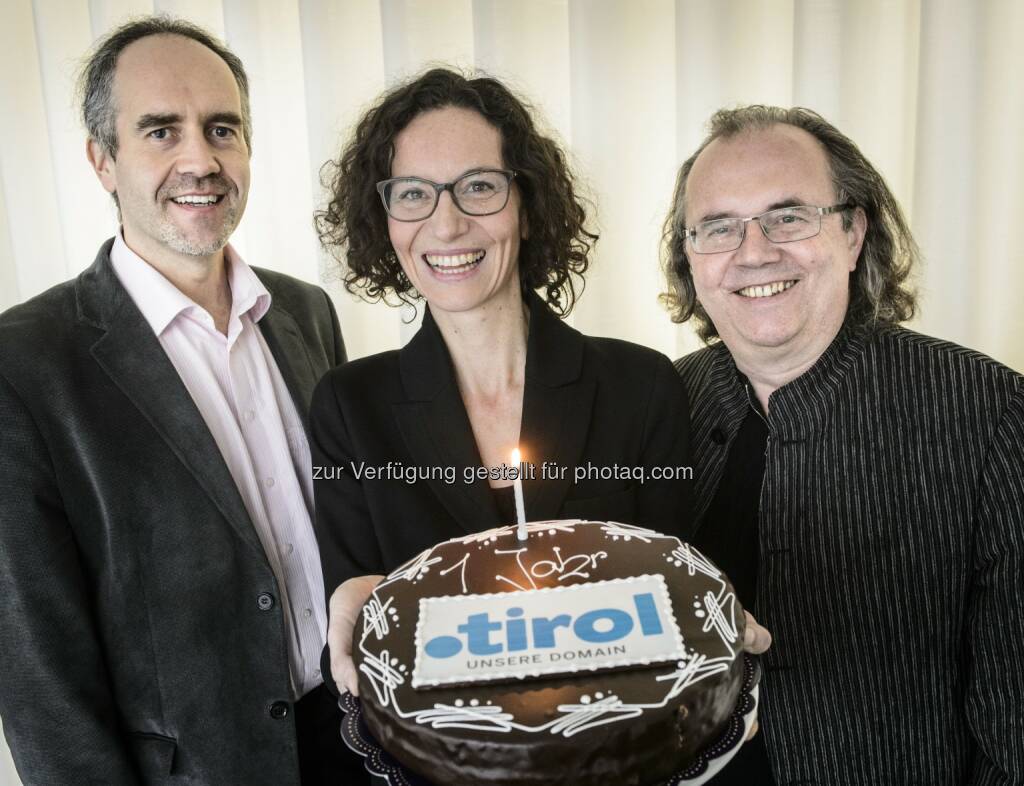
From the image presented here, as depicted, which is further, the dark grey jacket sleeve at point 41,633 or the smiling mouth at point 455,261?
the smiling mouth at point 455,261

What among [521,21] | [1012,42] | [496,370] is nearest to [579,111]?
[521,21]

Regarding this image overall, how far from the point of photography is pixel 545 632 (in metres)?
1.13

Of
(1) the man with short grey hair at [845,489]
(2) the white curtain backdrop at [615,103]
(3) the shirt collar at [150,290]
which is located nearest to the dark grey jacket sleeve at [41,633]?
(3) the shirt collar at [150,290]

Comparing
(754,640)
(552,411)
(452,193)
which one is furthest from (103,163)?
(754,640)

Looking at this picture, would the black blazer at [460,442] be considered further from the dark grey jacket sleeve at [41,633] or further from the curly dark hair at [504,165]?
the dark grey jacket sleeve at [41,633]

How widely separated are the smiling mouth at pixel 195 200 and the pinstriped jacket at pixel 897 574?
150cm

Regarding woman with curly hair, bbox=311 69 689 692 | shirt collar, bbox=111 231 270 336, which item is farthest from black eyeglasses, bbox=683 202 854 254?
shirt collar, bbox=111 231 270 336

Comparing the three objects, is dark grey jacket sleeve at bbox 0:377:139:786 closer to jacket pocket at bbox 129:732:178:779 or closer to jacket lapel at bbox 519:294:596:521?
jacket pocket at bbox 129:732:178:779

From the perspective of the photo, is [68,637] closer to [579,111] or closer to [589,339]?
[589,339]

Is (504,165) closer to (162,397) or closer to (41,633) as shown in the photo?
(162,397)

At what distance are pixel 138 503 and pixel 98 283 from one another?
0.54 metres

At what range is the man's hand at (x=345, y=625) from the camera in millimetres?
1242

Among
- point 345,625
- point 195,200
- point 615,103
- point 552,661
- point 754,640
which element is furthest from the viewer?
point 615,103

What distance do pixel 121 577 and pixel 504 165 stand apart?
4.05 ft
